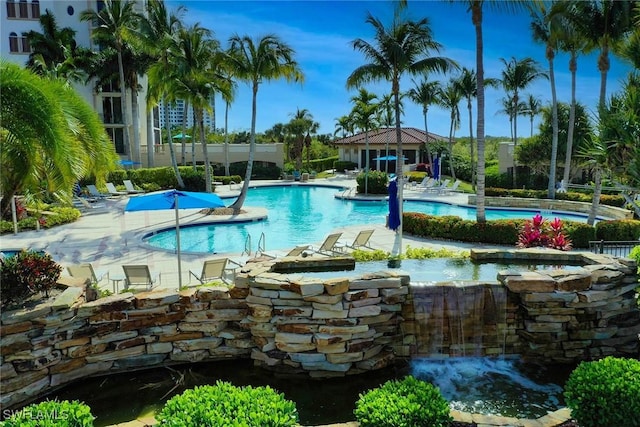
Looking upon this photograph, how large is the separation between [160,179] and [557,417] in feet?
103

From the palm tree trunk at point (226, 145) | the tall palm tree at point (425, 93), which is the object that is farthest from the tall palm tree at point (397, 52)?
the palm tree trunk at point (226, 145)

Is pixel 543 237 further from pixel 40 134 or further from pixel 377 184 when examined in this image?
pixel 377 184

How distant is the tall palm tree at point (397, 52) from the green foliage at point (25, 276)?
14.0 metres

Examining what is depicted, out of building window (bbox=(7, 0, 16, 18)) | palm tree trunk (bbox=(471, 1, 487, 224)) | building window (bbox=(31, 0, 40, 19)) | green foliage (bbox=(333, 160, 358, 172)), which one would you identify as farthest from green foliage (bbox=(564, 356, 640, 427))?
building window (bbox=(7, 0, 16, 18))

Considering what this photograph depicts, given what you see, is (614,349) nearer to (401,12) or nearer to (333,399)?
(333,399)

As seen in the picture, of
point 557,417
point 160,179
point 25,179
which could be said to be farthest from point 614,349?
point 160,179

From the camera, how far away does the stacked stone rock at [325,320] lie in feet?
26.4

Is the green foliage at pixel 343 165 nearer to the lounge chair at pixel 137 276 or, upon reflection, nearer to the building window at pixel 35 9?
the building window at pixel 35 9

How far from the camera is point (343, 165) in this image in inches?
2063

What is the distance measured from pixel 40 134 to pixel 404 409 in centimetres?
683

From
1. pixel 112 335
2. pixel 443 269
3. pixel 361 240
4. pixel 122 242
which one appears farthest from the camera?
pixel 122 242

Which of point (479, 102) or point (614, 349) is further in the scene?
point (479, 102)

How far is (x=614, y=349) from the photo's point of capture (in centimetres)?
870

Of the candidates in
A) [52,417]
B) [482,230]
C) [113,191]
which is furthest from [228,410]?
[113,191]
